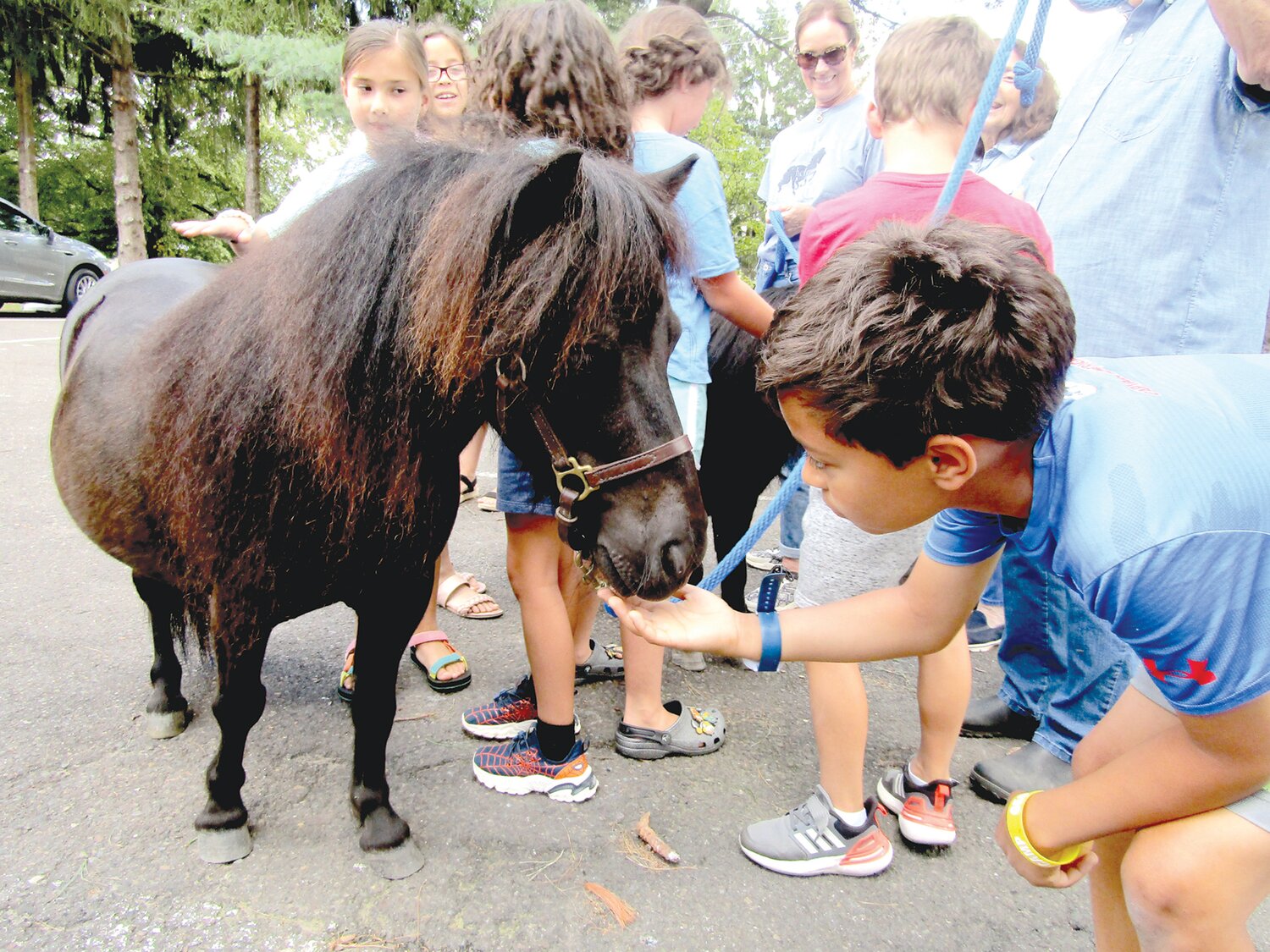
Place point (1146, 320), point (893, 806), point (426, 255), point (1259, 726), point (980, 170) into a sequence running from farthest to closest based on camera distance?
point (980, 170) → point (893, 806) → point (1146, 320) → point (426, 255) → point (1259, 726)

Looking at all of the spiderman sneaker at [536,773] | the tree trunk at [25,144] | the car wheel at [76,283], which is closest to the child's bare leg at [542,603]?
the spiderman sneaker at [536,773]

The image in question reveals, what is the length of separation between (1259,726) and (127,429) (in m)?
2.42

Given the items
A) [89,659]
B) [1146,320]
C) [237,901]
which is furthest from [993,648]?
[89,659]

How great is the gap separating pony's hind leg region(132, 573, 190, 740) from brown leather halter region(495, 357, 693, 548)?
1.71 m

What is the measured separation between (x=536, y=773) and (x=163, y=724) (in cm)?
130

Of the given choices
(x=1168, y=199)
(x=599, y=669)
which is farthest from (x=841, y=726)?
(x=1168, y=199)

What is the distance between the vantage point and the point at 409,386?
1.53 metres

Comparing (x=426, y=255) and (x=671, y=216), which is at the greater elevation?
(x=671, y=216)

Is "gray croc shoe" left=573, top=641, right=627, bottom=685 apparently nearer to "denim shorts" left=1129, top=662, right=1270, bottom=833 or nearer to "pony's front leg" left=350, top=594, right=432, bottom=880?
"pony's front leg" left=350, top=594, right=432, bottom=880

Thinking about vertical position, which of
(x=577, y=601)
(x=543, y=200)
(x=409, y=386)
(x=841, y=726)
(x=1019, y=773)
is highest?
(x=543, y=200)

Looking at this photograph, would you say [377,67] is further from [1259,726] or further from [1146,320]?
[1259,726]

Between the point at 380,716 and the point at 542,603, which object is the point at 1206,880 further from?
the point at 380,716

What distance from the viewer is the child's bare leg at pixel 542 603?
222 cm

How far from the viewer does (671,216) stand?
5.26 ft
